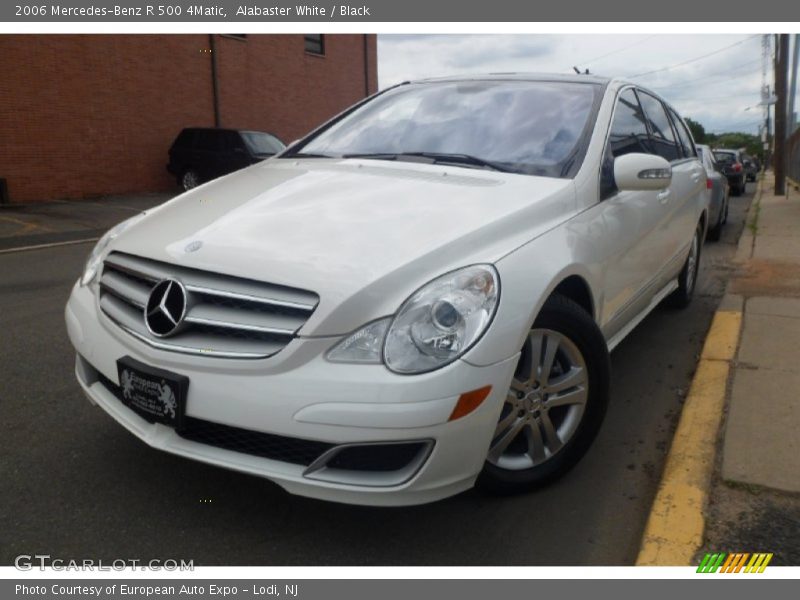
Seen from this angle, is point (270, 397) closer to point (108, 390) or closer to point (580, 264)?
point (108, 390)

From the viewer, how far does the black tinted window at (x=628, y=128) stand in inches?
144

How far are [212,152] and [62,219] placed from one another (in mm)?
4659

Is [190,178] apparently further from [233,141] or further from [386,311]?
[386,311]

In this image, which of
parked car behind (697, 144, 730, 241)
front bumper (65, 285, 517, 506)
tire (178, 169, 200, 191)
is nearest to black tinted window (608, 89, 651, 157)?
front bumper (65, 285, 517, 506)

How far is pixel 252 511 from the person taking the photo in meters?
2.65

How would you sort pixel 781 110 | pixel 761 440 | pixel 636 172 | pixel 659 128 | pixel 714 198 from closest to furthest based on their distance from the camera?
pixel 761 440
pixel 636 172
pixel 659 128
pixel 714 198
pixel 781 110

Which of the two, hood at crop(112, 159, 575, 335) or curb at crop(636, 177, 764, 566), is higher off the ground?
hood at crop(112, 159, 575, 335)

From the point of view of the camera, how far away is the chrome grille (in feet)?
7.41

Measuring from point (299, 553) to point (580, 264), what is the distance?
1536mm

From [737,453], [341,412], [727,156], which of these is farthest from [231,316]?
[727,156]

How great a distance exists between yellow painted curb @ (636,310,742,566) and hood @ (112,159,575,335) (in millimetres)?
1125

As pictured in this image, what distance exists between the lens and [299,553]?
2412mm

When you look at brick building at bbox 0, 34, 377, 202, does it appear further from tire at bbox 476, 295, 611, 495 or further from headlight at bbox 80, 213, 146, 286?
tire at bbox 476, 295, 611, 495

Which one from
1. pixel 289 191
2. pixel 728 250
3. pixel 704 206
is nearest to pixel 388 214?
pixel 289 191
